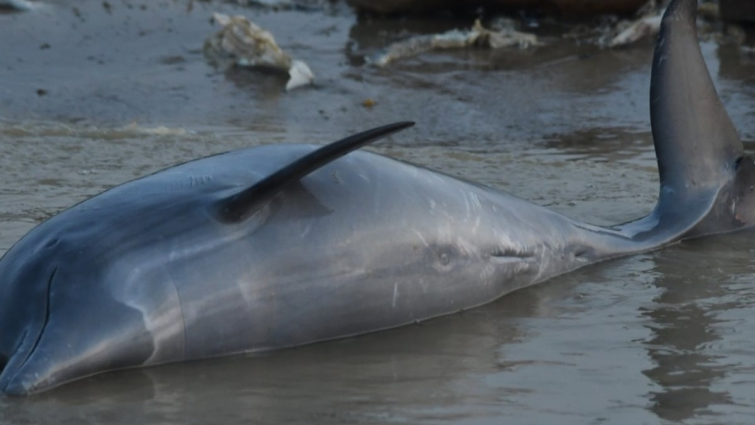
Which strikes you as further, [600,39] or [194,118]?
[600,39]

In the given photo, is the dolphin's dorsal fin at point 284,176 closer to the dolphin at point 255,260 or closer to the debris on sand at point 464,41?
the dolphin at point 255,260

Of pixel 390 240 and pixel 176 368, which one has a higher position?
pixel 390 240

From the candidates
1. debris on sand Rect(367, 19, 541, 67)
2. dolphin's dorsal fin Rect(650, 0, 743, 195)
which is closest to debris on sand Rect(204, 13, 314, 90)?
debris on sand Rect(367, 19, 541, 67)

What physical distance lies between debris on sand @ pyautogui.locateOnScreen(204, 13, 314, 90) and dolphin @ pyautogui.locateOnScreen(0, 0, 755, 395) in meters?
5.57

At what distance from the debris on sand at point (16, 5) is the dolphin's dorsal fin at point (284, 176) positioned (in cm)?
888

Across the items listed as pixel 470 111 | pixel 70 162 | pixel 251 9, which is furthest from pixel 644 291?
pixel 251 9

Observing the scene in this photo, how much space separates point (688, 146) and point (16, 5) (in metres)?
8.25

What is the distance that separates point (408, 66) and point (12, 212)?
5286mm

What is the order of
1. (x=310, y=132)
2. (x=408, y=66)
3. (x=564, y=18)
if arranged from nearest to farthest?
(x=310, y=132)
(x=408, y=66)
(x=564, y=18)

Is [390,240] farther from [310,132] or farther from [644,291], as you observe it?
[310,132]

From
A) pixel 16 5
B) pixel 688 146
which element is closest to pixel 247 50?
pixel 16 5

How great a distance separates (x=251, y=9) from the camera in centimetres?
1381

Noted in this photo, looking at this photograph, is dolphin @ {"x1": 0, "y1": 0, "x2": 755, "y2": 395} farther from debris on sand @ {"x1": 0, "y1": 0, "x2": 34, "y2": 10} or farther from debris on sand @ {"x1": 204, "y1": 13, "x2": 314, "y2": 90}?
debris on sand @ {"x1": 0, "y1": 0, "x2": 34, "y2": 10}

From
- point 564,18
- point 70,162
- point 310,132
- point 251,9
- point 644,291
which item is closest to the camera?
point 644,291
